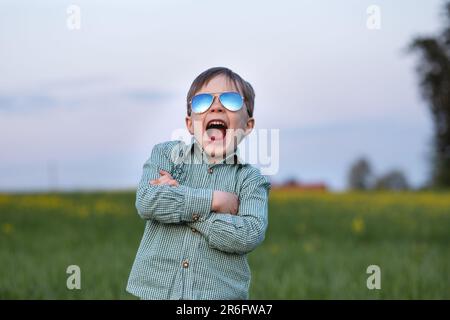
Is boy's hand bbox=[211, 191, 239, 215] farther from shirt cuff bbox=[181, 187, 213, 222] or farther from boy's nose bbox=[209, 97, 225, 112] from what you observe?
boy's nose bbox=[209, 97, 225, 112]

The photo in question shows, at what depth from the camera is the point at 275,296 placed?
18.4 ft

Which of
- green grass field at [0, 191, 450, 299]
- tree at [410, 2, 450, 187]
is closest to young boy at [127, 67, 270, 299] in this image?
green grass field at [0, 191, 450, 299]

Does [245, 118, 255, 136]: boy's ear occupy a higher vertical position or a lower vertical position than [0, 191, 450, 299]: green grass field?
higher

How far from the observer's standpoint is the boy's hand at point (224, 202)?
2920mm

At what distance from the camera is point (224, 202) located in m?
2.94

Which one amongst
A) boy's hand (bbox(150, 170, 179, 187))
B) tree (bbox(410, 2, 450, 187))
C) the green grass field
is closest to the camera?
boy's hand (bbox(150, 170, 179, 187))

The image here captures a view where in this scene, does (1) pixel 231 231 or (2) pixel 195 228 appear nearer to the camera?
(1) pixel 231 231

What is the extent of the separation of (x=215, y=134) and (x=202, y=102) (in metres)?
0.14

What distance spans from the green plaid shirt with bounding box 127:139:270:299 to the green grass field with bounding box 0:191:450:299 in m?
2.53

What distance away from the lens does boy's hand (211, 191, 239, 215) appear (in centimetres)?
292

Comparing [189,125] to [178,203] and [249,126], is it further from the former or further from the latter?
[178,203]

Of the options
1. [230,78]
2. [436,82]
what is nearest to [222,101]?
[230,78]
